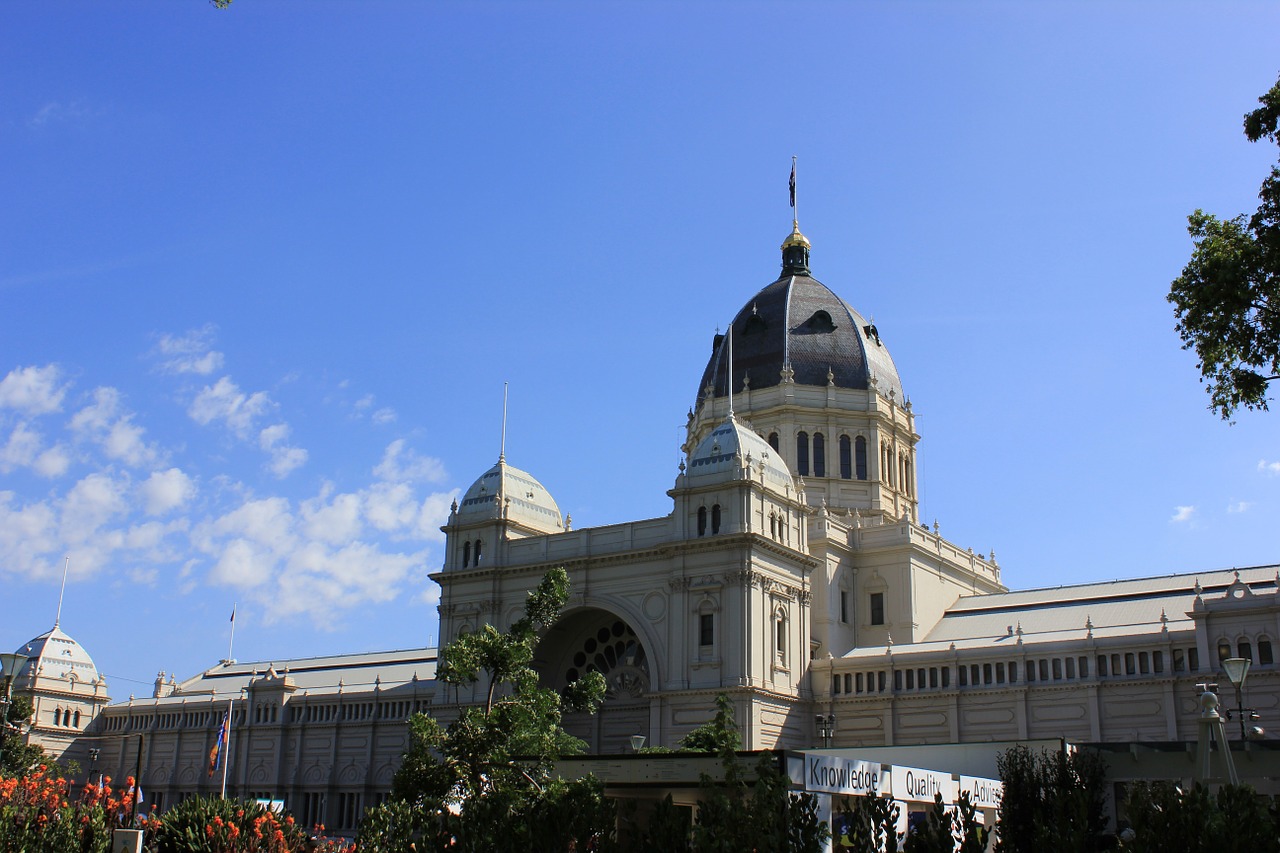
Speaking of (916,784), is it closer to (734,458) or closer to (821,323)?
(734,458)

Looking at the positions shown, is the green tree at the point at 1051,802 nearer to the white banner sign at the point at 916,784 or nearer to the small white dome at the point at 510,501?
the white banner sign at the point at 916,784

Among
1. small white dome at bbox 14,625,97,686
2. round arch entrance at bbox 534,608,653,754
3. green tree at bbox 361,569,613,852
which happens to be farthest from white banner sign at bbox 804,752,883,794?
small white dome at bbox 14,625,97,686

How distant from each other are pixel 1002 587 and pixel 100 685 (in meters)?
75.5

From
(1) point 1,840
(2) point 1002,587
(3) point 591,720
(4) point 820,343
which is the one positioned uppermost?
(4) point 820,343

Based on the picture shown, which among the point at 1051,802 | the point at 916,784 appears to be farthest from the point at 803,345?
the point at 1051,802

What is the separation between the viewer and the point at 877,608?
73.6 m

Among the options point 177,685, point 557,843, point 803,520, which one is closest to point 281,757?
point 177,685

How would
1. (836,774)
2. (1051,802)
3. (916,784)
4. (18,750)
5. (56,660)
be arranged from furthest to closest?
(56,660), (18,750), (916,784), (836,774), (1051,802)

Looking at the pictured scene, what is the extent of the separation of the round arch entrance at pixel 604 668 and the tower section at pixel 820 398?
16.8 m

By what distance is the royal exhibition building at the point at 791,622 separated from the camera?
60.6 meters

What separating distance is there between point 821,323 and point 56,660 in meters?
70.1

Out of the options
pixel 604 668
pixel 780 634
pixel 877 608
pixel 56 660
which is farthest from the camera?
pixel 56 660

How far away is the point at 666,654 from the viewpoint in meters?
65.0

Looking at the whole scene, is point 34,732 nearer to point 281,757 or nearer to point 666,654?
point 281,757
